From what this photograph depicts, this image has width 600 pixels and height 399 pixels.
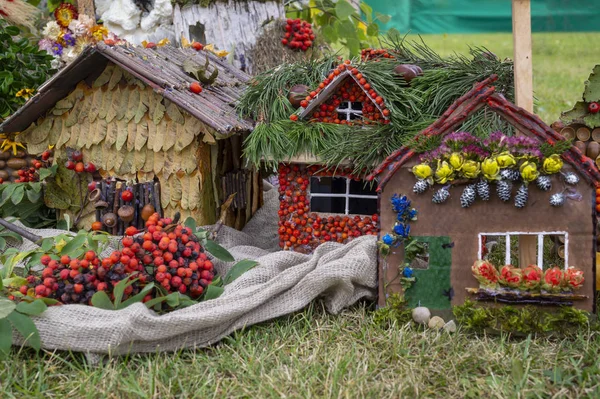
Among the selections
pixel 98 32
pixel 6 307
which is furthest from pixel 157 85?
pixel 6 307

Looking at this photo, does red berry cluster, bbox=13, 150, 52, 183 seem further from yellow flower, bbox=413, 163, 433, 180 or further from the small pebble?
the small pebble

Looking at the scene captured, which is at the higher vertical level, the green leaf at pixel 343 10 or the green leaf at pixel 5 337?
the green leaf at pixel 343 10

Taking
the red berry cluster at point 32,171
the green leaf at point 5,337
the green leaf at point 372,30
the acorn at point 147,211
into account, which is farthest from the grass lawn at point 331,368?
the green leaf at point 372,30

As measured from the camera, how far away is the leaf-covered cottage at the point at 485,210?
8.86 ft

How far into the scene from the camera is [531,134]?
2793mm

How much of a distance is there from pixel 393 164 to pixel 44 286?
1451mm

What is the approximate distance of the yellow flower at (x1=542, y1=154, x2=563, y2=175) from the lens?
105 inches

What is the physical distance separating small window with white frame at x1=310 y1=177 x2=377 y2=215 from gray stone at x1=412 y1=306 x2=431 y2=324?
29.0 inches

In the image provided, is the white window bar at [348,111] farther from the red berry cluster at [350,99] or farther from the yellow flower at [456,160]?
the yellow flower at [456,160]

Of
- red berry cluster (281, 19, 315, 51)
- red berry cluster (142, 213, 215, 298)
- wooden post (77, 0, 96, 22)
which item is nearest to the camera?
red berry cluster (142, 213, 215, 298)

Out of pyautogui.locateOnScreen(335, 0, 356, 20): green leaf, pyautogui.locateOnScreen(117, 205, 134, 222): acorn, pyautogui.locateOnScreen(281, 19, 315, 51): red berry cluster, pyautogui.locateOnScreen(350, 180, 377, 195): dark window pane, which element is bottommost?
pyautogui.locateOnScreen(117, 205, 134, 222): acorn

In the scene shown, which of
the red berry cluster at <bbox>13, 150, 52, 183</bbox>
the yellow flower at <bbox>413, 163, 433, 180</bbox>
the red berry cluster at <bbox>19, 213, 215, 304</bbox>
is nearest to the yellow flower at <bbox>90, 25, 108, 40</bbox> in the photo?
the red berry cluster at <bbox>13, 150, 52, 183</bbox>

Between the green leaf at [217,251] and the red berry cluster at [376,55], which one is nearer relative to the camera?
the green leaf at [217,251]

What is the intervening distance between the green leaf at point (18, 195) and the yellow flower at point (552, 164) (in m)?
2.69
